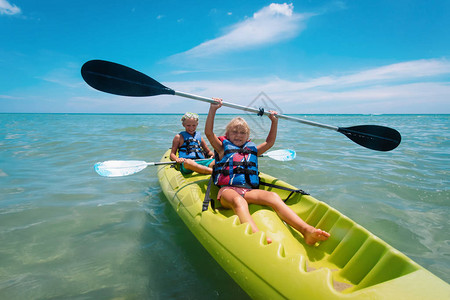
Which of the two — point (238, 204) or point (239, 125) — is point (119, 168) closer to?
point (239, 125)

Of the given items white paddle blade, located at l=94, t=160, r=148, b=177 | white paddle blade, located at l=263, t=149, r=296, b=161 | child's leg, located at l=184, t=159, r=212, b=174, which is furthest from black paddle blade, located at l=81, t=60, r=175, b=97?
white paddle blade, located at l=263, t=149, r=296, b=161

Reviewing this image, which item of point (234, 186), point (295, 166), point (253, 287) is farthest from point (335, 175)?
point (253, 287)

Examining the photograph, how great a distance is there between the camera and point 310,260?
7.23 ft

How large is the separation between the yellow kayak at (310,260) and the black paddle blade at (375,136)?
6.03 ft

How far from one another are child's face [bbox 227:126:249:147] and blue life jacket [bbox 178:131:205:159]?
1.62 meters

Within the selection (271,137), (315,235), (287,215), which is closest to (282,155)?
(271,137)

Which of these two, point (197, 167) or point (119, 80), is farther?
point (197, 167)

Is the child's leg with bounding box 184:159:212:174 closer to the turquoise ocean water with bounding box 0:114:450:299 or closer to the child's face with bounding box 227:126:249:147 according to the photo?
the turquoise ocean water with bounding box 0:114:450:299

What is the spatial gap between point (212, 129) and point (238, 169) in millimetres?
579

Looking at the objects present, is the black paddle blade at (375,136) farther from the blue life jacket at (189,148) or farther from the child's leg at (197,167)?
the blue life jacket at (189,148)

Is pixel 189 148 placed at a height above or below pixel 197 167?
above

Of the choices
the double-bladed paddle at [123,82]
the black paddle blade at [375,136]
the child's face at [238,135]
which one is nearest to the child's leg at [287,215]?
the child's face at [238,135]

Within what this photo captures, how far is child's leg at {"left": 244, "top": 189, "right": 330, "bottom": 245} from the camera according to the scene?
2.18 m

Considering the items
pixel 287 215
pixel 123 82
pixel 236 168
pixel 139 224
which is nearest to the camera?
pixel 287 215
